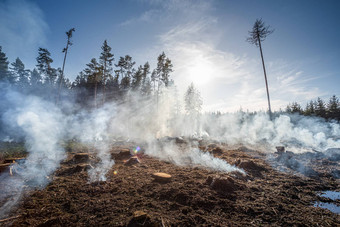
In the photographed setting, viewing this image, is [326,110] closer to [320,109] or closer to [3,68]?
[320,109]

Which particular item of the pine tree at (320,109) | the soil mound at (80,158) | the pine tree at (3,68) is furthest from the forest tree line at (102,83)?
the pine tree at (320,109)

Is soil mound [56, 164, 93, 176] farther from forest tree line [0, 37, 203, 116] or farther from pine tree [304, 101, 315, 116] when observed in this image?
pine tree [304, 101, 315, 116]

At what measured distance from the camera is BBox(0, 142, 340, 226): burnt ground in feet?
9.34

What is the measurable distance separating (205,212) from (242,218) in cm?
85

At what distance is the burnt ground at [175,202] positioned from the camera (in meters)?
2.85

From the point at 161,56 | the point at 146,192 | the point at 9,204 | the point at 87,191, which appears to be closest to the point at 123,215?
the point at 146,192

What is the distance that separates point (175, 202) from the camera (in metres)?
3.52

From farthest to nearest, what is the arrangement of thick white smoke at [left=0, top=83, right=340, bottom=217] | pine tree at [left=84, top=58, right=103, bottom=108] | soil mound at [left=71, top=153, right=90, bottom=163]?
pine tree at [left=84, top=58, right=103, bottom=108], soil mound at [left=71, top=153, right=90, bottom=163], thick white smoke at [left=0, top=83, right=340, bottom=217]

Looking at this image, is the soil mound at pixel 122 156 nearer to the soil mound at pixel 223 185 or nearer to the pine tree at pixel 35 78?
the soil mound at pixel 223 185

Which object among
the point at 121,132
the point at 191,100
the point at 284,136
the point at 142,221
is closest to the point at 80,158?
the point at 142,221

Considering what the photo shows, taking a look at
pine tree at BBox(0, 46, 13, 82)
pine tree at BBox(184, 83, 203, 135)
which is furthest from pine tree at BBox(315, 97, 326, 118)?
pine tree at BBox(0, 46, 13, 82)

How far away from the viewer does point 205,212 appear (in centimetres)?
314

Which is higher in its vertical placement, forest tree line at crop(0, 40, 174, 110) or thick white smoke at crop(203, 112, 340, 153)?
forest tree line at crop(0, 40, 174, 110)

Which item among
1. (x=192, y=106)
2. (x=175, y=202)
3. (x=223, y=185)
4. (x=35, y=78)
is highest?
Answer: (x=35, y=78)
